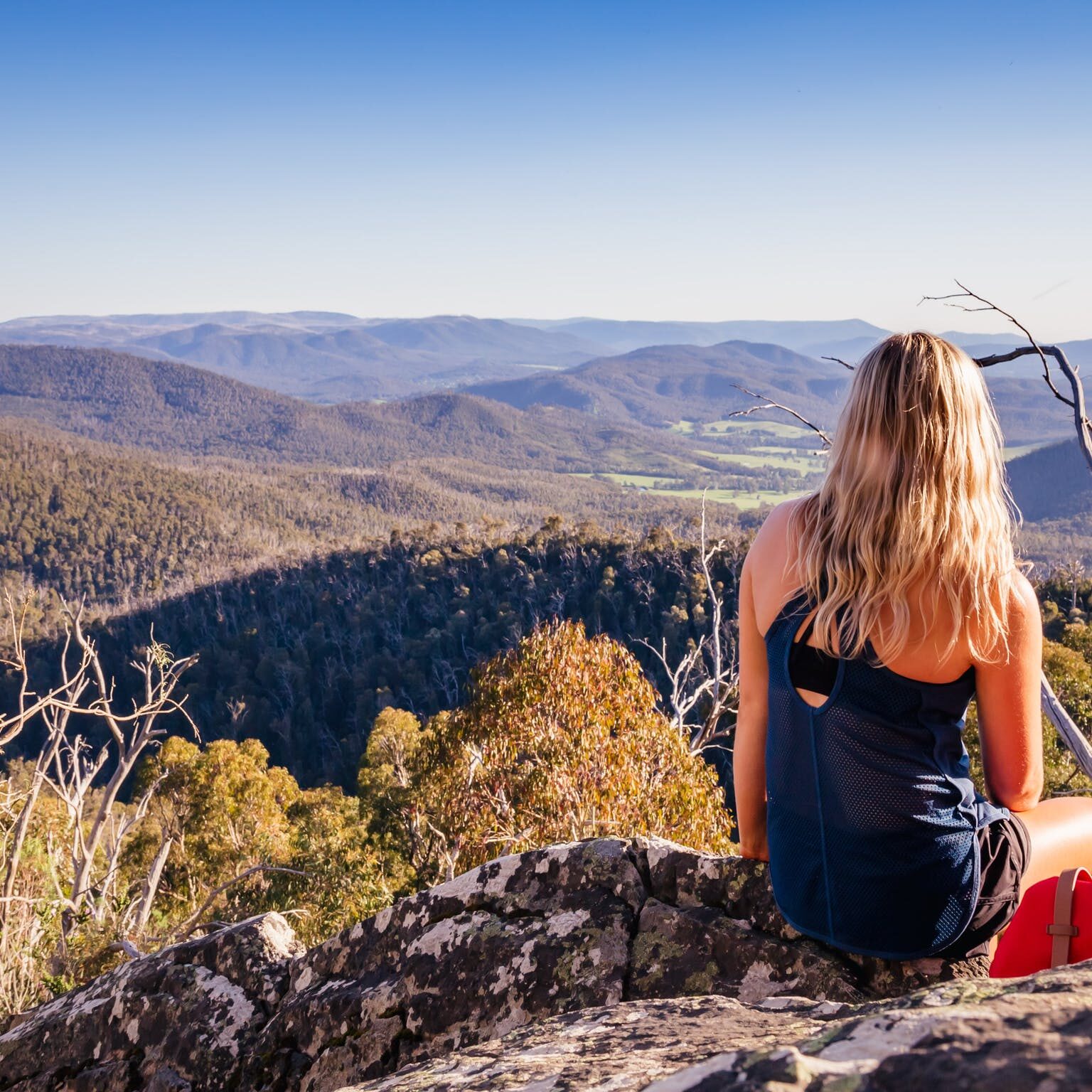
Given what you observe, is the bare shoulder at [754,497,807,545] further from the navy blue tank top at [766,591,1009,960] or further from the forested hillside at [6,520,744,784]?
the forested hillside at [6,520,744,784]

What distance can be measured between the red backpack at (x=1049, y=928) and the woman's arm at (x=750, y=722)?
655mm

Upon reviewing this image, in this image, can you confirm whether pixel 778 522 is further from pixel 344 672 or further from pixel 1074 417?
pixel 344 672

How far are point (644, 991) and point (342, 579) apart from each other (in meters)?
75.0

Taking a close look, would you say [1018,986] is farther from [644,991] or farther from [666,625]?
[666,625]

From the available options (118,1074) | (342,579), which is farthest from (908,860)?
(342,579)

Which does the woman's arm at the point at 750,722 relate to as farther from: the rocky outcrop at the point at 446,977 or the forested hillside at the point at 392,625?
the forested hillside at the point at 392,625

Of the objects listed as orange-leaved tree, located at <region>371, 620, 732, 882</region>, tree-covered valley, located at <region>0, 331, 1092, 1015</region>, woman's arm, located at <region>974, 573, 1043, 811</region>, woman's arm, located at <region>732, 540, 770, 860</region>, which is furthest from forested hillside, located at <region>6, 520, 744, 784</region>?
woman's arm, located at <region>974, 573, 1043, 811</region>

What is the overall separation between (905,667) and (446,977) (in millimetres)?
1561

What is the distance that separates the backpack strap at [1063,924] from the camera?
1868 millimetres

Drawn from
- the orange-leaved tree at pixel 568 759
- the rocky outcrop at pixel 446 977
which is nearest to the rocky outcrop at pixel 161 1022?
the rocky outcrop at pixel 446 977

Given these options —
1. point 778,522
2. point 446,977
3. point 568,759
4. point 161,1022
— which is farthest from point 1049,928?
point 568,759

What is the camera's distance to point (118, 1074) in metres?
2.53

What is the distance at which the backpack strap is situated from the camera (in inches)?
73.5

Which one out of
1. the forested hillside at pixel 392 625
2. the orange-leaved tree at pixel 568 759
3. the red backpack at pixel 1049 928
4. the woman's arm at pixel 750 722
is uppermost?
the woman's arm at pixel 750 722
